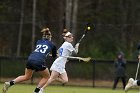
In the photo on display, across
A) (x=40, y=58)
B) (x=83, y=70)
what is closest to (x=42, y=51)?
(x=40, y=58)

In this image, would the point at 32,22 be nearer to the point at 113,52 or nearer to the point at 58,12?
the point at 58,12

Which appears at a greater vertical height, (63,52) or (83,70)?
(63,52)

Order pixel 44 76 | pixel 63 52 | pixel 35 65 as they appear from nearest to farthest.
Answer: pixel 35 65 < pixel 44 76 < pixel 63 52

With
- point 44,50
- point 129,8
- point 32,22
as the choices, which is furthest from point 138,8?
point 44,50

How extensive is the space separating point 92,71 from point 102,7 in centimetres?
1631

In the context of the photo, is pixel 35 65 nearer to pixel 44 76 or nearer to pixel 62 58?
pixel 44 76

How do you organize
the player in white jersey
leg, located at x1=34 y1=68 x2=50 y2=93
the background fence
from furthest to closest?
the background fence, the player in white jersey, leg, located at x1=34 y1=68 x2=50 y2=93

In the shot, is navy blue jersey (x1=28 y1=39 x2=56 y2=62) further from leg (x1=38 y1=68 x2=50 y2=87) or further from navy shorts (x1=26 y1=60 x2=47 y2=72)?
leg (x1=38 y1=68 x2=50 y2=87)

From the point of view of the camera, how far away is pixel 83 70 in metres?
34.3

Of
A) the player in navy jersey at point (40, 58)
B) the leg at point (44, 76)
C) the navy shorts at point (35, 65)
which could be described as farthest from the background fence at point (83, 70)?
the navy shorts at point (35, 65)

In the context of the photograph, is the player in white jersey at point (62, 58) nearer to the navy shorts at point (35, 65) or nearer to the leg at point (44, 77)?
the leg at point (44, 77)

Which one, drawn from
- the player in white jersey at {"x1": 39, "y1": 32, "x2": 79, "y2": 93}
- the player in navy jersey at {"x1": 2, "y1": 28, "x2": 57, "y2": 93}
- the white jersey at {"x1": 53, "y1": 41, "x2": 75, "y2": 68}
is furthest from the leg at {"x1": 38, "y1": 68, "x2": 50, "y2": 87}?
the white jersey at {"x1": 53, "y1": 41, "x2": 75, "y2": 68}

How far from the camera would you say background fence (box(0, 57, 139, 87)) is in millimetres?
33625

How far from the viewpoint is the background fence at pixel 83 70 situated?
110 ft
